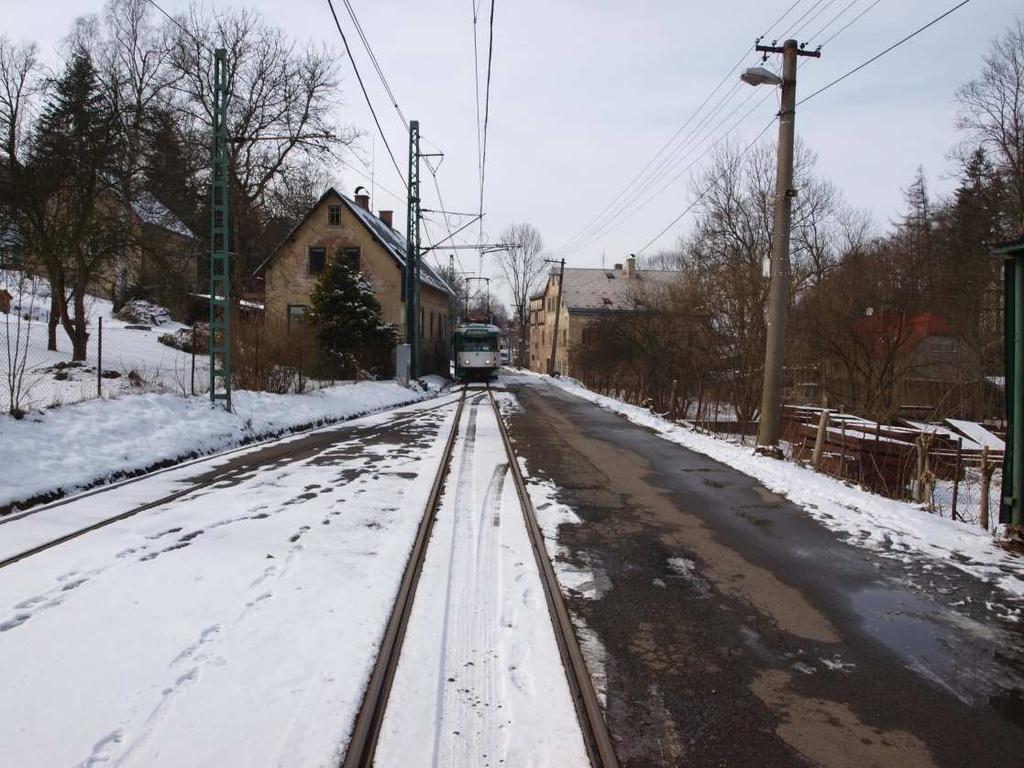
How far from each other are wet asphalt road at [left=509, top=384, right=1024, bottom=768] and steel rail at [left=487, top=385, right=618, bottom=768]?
102 mm

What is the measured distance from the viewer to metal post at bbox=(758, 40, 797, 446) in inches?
448

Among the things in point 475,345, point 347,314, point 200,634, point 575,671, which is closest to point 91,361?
point 347,314

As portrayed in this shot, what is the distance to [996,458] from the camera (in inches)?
576

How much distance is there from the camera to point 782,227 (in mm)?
11570

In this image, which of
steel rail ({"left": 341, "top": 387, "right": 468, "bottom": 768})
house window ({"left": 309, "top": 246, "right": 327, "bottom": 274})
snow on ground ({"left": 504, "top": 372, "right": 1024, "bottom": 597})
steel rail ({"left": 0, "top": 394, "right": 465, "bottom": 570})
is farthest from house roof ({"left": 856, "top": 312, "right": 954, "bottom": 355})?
house window ({"left": 309, "top": 246, "right": 327, "bottom": 274})

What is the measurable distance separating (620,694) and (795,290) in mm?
25322

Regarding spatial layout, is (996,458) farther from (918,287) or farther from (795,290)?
(918,287)

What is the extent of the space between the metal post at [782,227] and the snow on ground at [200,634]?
7350 mm

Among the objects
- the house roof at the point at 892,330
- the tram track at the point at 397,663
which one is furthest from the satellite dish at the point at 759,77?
the house roof at the point at 892,330

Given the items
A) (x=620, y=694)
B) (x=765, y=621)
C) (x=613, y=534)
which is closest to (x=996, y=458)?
(x=613, y=534)

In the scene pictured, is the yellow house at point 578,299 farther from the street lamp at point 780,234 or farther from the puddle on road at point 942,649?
the puddle on road at point 942,649

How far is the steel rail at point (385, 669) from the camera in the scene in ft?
9.62

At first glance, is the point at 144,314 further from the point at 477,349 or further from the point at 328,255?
the point at 477,349

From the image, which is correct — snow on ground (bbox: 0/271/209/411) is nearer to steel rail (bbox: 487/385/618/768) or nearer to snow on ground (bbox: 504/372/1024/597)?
steel rail (bbox: 487/385/618/768)
